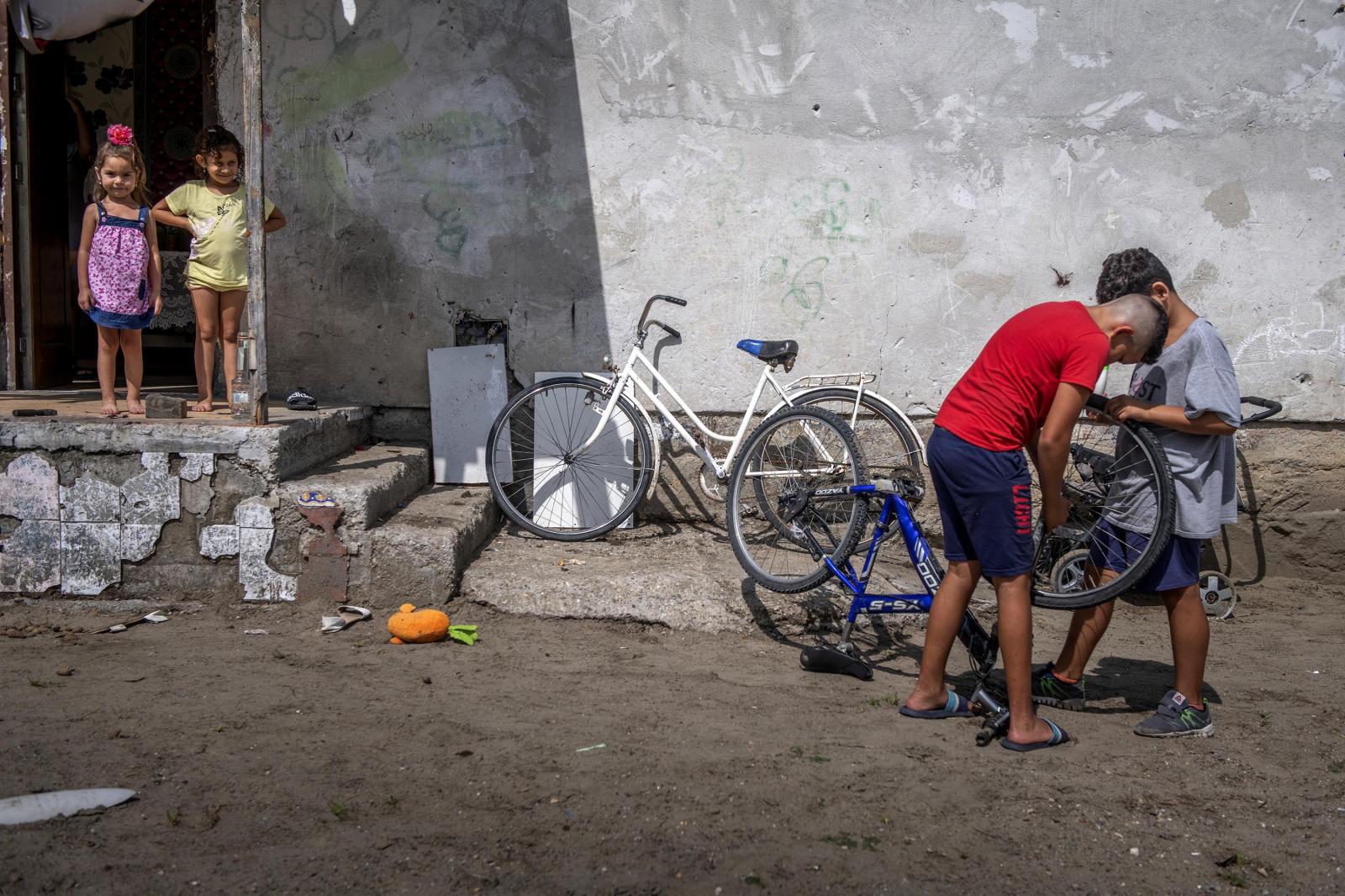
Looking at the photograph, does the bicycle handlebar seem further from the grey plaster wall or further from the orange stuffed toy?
the orange stuffed toy

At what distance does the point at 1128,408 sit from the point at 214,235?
14.7 feet

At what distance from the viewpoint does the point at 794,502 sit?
4.60 meters

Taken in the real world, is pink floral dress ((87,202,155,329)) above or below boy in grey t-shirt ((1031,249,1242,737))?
above

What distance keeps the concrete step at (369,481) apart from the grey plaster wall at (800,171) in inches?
25.4

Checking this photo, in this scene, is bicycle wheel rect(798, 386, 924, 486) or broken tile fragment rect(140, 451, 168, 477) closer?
broken tile fragment rect(140, 451, 168, 477)

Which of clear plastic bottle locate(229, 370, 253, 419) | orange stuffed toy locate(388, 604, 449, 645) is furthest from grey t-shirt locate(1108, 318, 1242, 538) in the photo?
clear plastic bottle locate(229, 370, 253, 419)

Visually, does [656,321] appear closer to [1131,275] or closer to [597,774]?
[1131,275]

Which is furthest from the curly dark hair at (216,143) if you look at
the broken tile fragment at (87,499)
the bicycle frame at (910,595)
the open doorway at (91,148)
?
the bicycle frame at (910,595)

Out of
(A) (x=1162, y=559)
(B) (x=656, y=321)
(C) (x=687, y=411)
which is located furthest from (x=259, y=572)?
(A) (x=1162, y=559)

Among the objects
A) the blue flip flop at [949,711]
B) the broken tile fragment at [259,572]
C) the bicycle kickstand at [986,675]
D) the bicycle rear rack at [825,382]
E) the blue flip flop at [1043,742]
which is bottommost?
the blue flip flop at [1043,742]

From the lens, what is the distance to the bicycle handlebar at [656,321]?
548 centimetres

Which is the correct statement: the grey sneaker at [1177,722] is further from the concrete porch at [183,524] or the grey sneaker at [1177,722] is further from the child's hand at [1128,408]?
the concrete porch at [183,524]

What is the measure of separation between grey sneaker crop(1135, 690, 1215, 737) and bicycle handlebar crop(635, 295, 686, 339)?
3.02 m

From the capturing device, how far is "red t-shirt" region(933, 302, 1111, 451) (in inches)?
125
